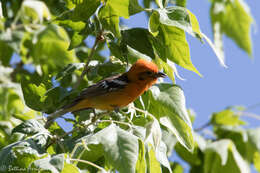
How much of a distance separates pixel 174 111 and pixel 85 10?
977mm

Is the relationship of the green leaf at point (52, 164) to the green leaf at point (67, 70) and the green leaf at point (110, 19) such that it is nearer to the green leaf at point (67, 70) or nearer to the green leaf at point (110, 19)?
the green leaf at point (110, 19)

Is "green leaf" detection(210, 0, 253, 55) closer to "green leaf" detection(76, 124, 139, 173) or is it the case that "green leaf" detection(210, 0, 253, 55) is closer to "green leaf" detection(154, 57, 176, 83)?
"green leaf" detection(154, 57, 176, 83)

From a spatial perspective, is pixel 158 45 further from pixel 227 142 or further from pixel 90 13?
pixel 227 142

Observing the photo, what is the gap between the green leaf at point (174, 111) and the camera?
9.52 feet

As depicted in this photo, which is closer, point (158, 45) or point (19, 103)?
point (158, 45)

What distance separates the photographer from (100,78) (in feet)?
13.1

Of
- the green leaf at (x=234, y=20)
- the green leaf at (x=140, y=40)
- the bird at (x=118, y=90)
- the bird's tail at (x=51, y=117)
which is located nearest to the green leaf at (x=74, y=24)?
the green leaf at (x=140, y=40)

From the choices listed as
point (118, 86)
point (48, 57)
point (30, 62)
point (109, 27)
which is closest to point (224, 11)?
point (118, 86)

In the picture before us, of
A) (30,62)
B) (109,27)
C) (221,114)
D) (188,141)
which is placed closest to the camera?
(188,141)

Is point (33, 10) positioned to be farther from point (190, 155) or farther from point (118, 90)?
point (190, 155)

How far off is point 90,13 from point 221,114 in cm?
299

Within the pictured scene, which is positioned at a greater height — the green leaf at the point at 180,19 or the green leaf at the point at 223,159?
the green leaf at the point at 180,19

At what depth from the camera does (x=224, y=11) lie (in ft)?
14.3

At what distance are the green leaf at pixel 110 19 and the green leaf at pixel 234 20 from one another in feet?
3.73
